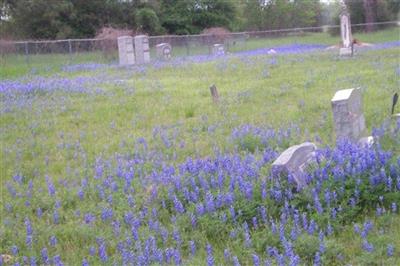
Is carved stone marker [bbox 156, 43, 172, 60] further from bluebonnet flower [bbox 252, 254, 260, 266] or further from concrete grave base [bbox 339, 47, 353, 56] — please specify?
bluebonnet flower [bbox 252, 254, 260, 266]

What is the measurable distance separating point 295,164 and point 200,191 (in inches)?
37.2

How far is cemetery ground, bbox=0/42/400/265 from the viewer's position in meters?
4.21

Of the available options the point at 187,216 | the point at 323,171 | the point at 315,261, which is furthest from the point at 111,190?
the point at 315,261

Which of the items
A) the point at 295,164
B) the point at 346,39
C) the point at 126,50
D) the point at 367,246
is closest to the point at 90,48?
the point at 126,50

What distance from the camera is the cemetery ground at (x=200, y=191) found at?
421 centimetres

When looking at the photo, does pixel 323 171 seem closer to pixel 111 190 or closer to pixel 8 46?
pixel 111 190

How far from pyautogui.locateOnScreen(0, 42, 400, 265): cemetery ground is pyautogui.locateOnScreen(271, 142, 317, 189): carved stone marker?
0.27 ft

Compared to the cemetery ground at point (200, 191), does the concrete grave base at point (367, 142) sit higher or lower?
higher

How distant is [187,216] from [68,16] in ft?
139

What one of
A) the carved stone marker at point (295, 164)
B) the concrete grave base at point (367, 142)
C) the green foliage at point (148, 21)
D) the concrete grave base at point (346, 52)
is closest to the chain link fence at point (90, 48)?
the green foliage at point (148, 21)

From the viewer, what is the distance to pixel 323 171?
4859mm

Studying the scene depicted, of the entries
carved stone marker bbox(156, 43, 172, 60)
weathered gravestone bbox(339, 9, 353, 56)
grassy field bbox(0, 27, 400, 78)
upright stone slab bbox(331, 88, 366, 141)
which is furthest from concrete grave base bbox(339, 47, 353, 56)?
upright stone slab bbox(331, 88, 366, 141)

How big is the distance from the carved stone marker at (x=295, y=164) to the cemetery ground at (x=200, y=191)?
0.27 ft

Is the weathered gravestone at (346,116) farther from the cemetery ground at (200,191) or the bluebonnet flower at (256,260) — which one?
the bluebonnet flower at (256,260)
